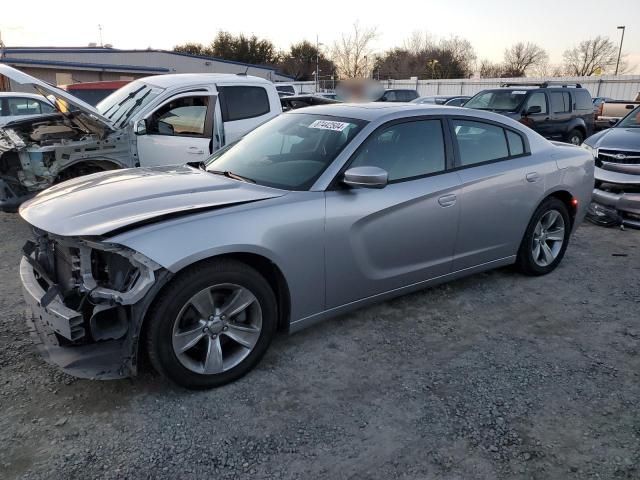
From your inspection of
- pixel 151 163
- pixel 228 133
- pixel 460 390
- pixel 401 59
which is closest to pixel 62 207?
pixel 460 390

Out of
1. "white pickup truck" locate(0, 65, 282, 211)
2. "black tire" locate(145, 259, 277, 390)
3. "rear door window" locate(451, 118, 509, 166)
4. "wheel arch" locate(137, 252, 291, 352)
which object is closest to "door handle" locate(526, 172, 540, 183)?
"rear door window" locate(451, 118, 509, 166)

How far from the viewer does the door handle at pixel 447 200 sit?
382 cm

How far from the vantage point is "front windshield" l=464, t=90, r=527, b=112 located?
11680 mm

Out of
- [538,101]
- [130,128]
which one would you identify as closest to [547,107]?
[538,101]

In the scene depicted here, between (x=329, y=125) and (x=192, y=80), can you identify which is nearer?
(x=329, y=125)

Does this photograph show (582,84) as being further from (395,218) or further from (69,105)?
(395,218)

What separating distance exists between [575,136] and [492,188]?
397 inches

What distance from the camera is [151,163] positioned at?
A: 6.46m

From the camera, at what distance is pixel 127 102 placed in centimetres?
713

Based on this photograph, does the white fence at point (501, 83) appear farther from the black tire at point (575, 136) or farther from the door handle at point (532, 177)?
the door handle at point (532, 177)

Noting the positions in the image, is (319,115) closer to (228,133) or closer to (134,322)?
(134,322)

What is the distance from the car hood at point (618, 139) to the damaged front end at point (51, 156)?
640 cm

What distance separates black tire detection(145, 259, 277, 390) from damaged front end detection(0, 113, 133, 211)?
3841 millimetres

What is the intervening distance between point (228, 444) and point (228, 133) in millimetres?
4980
